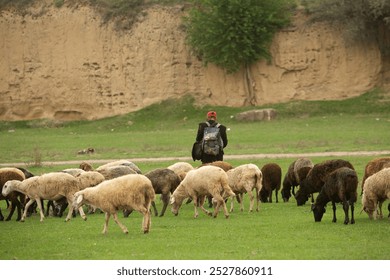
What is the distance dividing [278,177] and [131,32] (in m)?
39.5

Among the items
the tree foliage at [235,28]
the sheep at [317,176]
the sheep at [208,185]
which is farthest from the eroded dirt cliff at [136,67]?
the sheep at [208,185]

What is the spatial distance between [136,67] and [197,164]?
29929 millimetres

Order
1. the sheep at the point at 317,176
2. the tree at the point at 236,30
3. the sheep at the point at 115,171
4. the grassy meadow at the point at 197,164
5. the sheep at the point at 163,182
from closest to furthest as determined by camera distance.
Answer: the grassy meadow at the point at 197,164, the sheep at the point at 317,176, the sheep at the point at 163,182, the sheep at the point at 115,171, the tree at the point at 236,30

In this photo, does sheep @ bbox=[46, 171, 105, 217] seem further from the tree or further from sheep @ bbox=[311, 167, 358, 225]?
the tree

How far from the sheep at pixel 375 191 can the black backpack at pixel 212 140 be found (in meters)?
5.62

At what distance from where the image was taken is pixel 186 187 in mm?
21453

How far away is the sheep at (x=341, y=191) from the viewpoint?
18859mm

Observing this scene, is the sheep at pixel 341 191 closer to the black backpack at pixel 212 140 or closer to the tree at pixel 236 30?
the black backpack at pixel 212 140

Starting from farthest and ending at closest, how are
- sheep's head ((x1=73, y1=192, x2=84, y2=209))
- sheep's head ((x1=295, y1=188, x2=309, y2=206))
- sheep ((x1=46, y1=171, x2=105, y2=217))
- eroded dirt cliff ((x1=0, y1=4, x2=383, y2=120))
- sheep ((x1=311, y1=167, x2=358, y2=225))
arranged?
1. eroded dirt cliff ((x1=0, y1=4, x2=383, y2=120))
2. sheep's head ((x1=295, y1=188, x2=309, y2=206))
3. sheep ((x1=46, y1=171, x2=105, y2=217))
4. sheep's head ((x1=73, y1=192, x2=84, y2=209))
5. sheep ((x1=311, y1=167, x2=358, y2=225))

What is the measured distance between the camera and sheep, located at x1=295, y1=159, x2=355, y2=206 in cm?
2195

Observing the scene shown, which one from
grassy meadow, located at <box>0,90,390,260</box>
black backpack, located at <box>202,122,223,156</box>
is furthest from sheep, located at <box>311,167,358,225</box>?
black backpack, located at <box>202,122,223,156</box>

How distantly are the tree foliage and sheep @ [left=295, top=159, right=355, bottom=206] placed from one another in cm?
3454

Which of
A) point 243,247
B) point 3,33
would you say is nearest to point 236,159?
point 243,247
